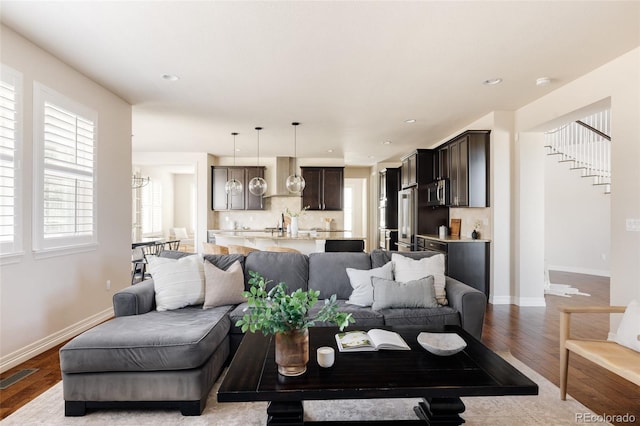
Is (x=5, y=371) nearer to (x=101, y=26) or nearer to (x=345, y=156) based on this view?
(x=101, y=26)

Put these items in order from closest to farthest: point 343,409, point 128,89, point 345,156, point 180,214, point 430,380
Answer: point 430,380, point 343,409, point 128,89, point 345,156, point 180,214

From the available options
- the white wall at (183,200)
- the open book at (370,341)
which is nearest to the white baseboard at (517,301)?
the open book at (370,341)

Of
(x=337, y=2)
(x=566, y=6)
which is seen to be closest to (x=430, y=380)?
(x=337, y=2)

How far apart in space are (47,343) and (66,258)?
2.64 feet

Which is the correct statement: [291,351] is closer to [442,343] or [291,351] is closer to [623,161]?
[442,343]

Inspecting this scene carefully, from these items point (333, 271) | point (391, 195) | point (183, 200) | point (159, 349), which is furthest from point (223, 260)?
point (183, 200)

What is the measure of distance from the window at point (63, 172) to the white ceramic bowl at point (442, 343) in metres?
3.35

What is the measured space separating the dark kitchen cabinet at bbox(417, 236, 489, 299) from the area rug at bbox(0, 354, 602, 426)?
2895mm

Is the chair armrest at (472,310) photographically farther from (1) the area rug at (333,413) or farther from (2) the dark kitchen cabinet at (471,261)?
(2) the dark kitchen cabinet at (471,261)

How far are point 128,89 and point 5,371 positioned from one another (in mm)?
3068

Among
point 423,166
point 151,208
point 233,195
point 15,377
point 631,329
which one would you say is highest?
point 423,166

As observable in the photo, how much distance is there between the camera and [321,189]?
8.73 metres

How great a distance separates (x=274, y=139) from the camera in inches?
276

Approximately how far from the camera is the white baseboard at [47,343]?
2.88 meters
